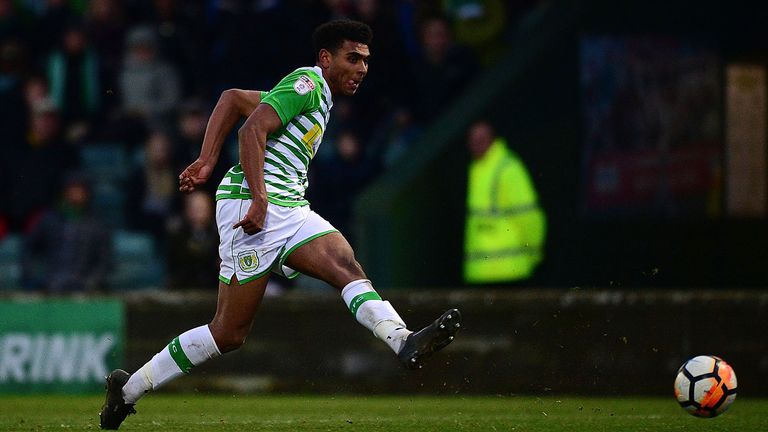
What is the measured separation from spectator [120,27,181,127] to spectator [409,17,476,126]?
7.62ft

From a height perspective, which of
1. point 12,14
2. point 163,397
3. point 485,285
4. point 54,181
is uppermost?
point 12,14

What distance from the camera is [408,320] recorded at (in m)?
11.5

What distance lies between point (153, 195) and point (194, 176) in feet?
21.1

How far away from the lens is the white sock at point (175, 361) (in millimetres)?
7648

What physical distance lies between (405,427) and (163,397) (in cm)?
350

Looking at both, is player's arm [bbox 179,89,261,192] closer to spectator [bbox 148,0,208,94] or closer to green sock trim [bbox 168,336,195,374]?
green sock trim [bbox 168,336,195,374]

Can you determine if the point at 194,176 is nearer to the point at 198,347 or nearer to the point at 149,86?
the point at 198,347

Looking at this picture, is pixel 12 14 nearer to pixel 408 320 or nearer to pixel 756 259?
pixel 408 320

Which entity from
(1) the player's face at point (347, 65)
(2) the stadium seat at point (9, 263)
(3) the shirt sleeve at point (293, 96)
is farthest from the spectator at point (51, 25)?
(3) the shirt sleeve at point (293, 96)

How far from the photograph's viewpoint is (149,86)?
14.5 metres

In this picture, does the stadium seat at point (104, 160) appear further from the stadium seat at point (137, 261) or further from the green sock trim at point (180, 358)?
the green sock trim at point (180, 358)

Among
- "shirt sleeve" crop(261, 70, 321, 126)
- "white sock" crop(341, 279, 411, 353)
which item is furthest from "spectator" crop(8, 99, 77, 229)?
"white sock" crop(341, 279, 411, 353)

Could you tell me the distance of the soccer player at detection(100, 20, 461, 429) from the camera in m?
7.45

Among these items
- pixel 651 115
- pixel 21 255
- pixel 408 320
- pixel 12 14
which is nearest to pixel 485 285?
pixel 408 320
